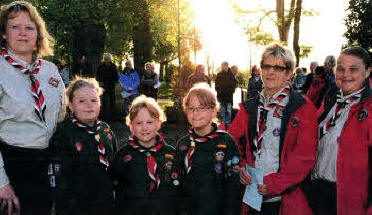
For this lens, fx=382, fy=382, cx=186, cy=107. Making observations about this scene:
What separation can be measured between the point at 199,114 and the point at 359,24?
70.4ft

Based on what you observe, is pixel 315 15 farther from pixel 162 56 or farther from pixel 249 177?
pixel 162 56

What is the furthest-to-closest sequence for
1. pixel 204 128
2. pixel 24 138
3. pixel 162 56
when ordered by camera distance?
pixel 162 56, pixel 204 128, pixel 24 138

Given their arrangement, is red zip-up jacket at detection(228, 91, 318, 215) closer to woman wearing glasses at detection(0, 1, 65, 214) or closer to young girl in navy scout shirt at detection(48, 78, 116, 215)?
young girl in navy scout shirt at detection(48, 78, 116, 215)

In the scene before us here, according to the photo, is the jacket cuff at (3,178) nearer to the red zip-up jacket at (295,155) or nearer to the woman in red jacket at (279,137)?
the woman in red jacket at (279,137)

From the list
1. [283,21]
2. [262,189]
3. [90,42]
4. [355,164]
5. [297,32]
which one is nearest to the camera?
[355,164]

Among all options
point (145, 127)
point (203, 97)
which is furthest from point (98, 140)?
point (203, 97)

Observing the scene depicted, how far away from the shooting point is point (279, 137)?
10.1 feet

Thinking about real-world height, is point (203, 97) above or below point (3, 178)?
above

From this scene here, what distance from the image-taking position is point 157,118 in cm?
358

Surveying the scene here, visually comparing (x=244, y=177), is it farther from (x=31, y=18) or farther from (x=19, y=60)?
(x=31, y=18)

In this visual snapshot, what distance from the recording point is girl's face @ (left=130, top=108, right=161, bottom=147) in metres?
3.41

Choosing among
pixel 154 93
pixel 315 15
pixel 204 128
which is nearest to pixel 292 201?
pixel 204 128

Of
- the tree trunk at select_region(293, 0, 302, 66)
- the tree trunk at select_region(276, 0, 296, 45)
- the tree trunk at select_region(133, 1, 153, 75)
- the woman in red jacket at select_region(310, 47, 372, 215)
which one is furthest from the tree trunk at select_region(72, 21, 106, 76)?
the woman in red jacket at select_region(310, 47, 372, 215)

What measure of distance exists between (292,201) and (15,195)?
7.03 ft
